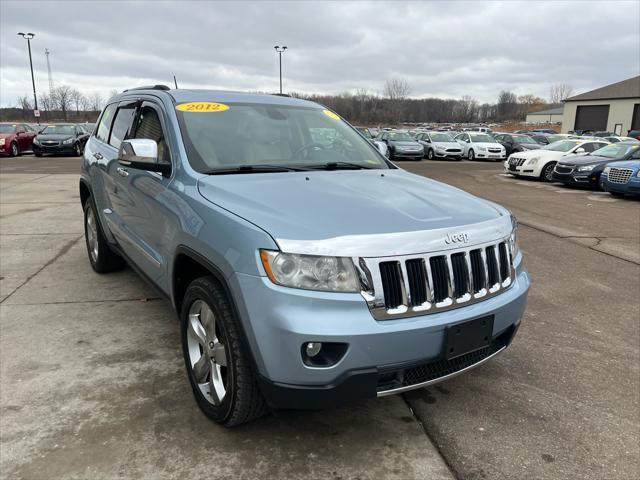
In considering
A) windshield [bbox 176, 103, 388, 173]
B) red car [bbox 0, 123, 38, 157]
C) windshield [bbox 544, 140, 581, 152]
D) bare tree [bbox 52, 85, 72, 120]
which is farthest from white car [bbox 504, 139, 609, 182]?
bare tree [bbox 52, 85, 72, 120]

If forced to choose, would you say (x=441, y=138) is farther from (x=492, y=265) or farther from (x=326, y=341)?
(x=326, y=341)

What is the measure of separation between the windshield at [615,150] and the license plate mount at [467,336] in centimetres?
1487

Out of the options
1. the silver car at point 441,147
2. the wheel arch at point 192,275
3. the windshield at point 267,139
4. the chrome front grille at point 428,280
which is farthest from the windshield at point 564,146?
the wheel arch at point 192,275

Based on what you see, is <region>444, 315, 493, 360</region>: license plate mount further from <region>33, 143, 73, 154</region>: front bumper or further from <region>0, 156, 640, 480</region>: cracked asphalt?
<region>33, 143, 73, 154</region>: front bumper

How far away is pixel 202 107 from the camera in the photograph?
3502 millimetres

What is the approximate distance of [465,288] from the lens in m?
2.40

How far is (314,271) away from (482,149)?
25.6m

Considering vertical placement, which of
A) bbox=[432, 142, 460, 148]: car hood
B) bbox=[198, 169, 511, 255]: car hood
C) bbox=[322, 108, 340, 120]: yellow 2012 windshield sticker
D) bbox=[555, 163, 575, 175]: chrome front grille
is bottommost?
bbox=[555, 163, 575, 175]: chrome front grille

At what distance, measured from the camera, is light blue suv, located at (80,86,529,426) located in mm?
2129

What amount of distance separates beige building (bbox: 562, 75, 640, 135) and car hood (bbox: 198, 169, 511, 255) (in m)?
56.9

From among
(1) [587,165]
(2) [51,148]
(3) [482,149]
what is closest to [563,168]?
(1) [587,165]

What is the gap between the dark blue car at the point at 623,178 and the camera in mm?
12133

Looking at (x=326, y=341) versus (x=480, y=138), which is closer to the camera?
(x=326, y=341)

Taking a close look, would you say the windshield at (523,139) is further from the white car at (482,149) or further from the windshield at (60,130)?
the windshield at (60,130)
